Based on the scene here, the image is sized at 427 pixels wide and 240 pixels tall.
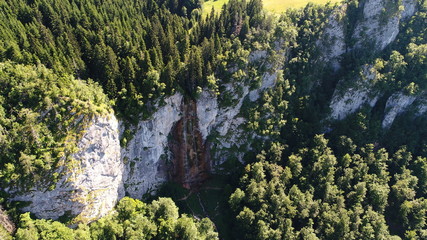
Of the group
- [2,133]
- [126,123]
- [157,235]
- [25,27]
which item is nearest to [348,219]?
[157,235]

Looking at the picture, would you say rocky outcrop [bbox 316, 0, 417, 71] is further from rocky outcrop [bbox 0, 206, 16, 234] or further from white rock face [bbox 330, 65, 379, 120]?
rocky outcrop [bbox 0, 206, 16, 234]

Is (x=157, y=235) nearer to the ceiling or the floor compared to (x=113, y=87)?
nearer to the floor

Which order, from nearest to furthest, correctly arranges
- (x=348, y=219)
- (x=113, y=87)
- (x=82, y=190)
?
(x=82, y=190), (x=113, y=87), (x=348, y=219)

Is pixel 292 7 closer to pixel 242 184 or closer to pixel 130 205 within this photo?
pixel 242 184

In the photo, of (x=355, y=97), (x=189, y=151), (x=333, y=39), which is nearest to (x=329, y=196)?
(x=355, y=97)

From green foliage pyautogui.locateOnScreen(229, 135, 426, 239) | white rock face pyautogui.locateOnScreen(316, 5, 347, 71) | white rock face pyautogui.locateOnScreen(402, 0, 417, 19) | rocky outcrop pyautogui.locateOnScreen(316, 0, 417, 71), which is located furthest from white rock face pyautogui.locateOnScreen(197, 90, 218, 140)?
white rock face pyautogui.locateOnScreen(402, 0, 417, 19)

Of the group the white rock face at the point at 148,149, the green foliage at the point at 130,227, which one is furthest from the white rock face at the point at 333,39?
the green foliage at the point at 130,227

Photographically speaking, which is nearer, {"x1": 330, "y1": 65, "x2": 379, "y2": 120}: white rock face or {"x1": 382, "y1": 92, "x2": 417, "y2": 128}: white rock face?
{"x1": 330, "y1": 65, "x2": 379, "y2": 120}: white rock face
